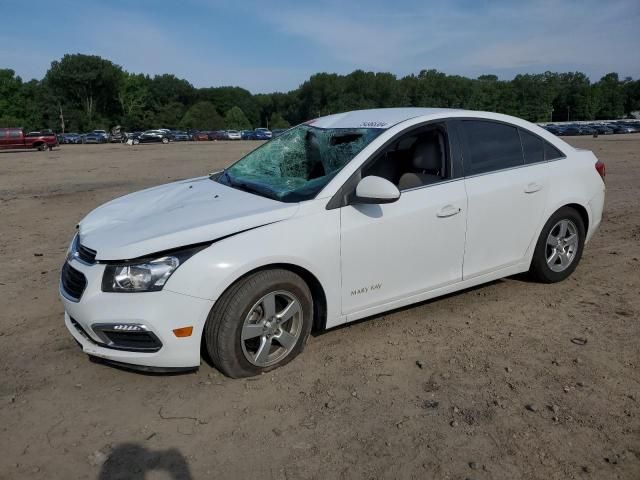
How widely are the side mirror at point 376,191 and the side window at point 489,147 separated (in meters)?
0.98

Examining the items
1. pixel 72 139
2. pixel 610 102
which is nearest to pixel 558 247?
pixel 72 139

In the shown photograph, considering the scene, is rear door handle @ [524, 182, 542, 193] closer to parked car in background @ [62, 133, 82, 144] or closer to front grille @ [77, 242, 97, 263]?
front grille @ [77, 242, 97, 263]

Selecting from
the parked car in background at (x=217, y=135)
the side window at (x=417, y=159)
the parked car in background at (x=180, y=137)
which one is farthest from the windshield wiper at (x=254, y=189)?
the parked car in background at (x=217, y=135)

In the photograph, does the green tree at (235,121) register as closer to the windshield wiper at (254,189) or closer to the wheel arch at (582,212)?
the wheel arch at (582,212)

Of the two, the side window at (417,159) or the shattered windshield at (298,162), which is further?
the side window at (417,159)

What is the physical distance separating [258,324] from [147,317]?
687mm

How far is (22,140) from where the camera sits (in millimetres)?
36781

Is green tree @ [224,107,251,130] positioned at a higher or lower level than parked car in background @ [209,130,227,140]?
higher

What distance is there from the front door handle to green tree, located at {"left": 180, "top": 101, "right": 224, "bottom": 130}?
356 ft

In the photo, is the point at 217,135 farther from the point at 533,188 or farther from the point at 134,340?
the point at 134,340

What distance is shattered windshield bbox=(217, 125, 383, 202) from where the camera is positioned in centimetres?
373

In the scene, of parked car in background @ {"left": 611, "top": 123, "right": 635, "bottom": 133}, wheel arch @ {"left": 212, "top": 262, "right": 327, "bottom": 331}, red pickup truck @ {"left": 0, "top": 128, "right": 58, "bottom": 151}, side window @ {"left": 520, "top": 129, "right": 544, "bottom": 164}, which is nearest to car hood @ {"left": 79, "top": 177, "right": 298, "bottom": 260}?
wheel arch @ {"left": 212, "top": 262, "right": 327, "bottom": 331}

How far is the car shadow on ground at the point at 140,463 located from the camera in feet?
8.41

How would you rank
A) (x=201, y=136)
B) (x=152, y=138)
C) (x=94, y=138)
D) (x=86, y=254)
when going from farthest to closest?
(x=201, y=136) < (x=152, y=138) < (x=94, y=138) < (x=86, y=254)
